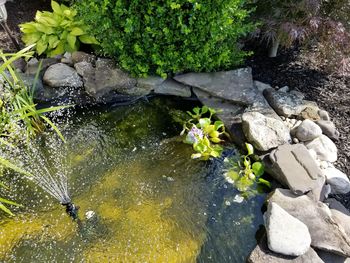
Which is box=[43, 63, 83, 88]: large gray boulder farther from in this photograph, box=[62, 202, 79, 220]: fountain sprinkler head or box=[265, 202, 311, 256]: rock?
box=[265, 202, 311, 256]: rock

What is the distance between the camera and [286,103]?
138 inches

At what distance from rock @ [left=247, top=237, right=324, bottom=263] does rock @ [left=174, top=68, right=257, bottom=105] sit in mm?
1572

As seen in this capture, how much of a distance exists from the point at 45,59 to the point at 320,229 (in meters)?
3.24

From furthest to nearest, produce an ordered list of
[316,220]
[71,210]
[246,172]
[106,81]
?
1. [106,81]
2. [246,172]
3. [71,210]
4. [316,220]

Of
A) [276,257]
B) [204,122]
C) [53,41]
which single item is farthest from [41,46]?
[276,257]

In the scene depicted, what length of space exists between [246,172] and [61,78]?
2.18m

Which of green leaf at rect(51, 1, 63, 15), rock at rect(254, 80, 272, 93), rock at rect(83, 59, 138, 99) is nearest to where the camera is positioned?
rock at rect(83, 59, 138, 99)

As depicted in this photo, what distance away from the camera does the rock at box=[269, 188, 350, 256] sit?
8.05 feet

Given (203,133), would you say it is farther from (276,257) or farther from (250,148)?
(276,257)

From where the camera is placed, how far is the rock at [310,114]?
340 cm

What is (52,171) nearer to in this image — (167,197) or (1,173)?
(1,173)

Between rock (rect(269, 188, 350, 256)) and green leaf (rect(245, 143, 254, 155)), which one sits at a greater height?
green leaf (rect(245, 143, 254, 155))

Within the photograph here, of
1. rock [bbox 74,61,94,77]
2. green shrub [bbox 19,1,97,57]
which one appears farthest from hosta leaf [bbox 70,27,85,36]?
rock [bbox 74,61,94,77]

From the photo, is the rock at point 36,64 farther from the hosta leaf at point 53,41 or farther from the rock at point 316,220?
the rock at point 316,220
